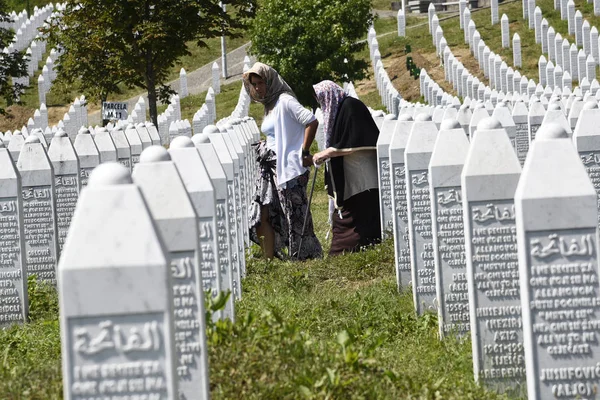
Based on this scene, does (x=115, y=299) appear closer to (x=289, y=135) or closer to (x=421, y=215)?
(x=421, y=215)

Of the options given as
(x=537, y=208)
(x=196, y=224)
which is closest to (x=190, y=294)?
A: (x=196, y=224)

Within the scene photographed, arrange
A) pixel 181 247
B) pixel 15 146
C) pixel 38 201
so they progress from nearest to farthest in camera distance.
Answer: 1. pixel 181 247
2. pixel 38 201
3. pixel 15 146

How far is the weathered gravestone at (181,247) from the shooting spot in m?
4.86

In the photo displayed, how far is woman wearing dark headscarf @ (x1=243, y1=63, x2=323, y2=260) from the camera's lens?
10898mm

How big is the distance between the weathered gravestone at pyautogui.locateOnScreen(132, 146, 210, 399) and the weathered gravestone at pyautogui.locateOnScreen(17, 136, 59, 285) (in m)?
5.06

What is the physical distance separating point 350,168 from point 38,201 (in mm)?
3014

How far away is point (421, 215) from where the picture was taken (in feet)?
26.3

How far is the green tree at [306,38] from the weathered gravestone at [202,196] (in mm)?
28406

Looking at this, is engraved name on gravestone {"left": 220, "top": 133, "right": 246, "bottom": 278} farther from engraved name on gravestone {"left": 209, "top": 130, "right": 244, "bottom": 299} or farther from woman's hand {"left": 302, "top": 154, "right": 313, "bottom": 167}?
woman's hand {"left": 302, "top": 154, "right": 313, "bottom": 167}

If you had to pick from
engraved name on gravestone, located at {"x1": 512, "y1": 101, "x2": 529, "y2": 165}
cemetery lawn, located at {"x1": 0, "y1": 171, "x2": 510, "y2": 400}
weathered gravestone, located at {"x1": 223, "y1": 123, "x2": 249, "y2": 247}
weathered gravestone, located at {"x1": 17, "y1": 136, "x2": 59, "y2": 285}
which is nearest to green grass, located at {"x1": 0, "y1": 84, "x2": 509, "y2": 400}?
cemetery lawn, located at {"x1": 0, "y1": 171, "x2": 510, "y2": 400}

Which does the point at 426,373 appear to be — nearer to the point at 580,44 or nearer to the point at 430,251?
the point at 430,251

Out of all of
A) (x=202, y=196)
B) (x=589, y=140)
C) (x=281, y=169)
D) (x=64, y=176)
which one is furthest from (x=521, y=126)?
(x=202, y=196)

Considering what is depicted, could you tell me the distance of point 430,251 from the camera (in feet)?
26.3

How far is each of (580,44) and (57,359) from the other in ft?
107
